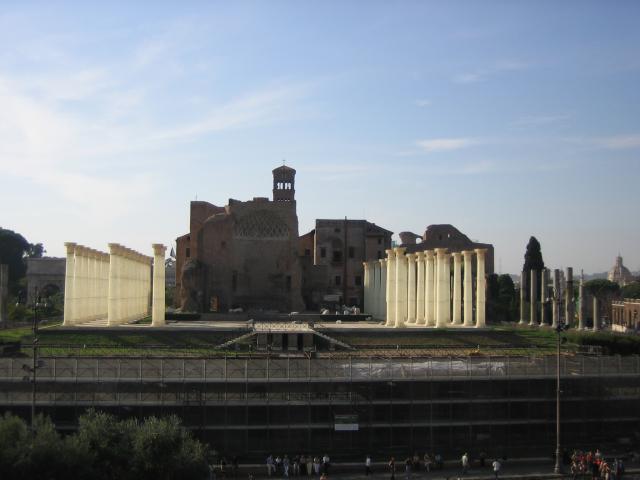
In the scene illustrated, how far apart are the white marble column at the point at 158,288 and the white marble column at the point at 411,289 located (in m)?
19.5

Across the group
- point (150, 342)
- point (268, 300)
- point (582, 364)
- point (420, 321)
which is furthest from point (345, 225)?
point (582, 364)

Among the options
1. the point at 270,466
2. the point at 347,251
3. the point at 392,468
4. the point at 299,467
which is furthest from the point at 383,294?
the point at 270,466

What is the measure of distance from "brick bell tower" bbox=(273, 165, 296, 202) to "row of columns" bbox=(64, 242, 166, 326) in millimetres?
23359

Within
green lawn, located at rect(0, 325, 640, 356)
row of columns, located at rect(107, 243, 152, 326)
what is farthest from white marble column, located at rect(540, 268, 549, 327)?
row of columns, located at rect(107, 243, 152, 326)

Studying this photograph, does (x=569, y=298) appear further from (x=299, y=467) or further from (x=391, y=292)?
(x=299, y=467)

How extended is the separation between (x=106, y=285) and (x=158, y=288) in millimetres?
6877

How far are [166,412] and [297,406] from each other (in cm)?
553

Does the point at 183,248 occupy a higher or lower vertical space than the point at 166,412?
higher

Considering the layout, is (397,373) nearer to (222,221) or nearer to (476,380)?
(476,380)

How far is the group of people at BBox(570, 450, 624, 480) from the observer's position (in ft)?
98.4

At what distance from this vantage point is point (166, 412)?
33031 mm

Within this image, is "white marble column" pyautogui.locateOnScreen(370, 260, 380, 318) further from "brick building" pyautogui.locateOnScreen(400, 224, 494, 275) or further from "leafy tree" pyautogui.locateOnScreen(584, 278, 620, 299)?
"leafy tree" pyautogui.locateOnScreen(584, 278, 620, 299)

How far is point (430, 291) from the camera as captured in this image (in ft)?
197

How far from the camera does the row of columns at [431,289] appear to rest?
58.4 metres
